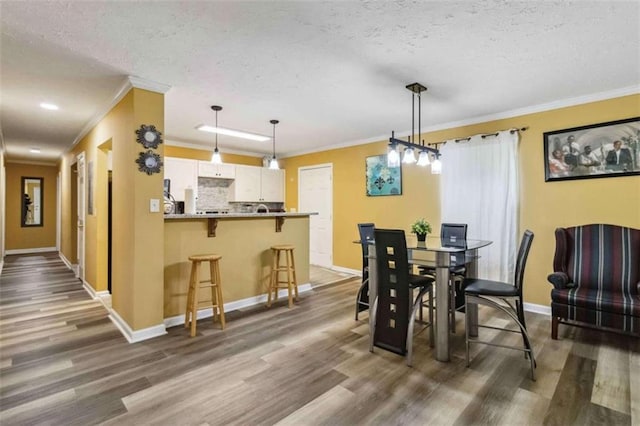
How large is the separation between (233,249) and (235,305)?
2.26 feet

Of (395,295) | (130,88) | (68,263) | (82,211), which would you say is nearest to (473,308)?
(395,295)

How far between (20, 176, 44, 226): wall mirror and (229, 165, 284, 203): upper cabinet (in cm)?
593

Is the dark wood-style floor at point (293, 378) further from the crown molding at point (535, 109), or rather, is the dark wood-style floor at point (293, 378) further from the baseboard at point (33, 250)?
the baseboard at point (33, 250)

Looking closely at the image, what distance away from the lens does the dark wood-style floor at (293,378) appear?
187 centimetres

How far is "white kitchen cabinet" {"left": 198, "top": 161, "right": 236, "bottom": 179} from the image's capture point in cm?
596

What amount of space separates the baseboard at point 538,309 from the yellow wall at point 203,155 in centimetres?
553

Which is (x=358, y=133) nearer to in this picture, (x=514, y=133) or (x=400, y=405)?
(x=514, y=133)

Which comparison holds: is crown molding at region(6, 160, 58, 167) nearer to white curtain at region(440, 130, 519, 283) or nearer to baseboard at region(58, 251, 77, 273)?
baseboard at region(58, 251, 77, 273)

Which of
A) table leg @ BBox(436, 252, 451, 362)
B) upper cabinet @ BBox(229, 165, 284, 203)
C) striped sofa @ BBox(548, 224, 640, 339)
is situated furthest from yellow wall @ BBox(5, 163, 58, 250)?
striped sofa @ BBox(548, 224, 640, 339)

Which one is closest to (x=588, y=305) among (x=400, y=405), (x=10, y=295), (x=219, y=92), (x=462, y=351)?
(x=462, y=351)

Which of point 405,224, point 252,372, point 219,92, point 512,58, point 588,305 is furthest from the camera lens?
point 405,224

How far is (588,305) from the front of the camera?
2783 mm

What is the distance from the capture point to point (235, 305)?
12.6ft

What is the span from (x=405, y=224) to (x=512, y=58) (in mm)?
2855
